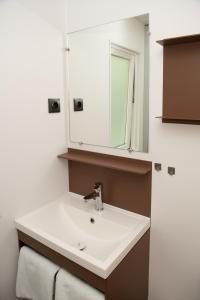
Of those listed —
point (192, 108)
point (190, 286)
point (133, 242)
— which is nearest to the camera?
point (192, 108)

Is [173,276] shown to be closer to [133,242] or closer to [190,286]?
[190,286]

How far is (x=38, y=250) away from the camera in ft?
4.78

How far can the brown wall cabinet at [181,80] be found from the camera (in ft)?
3.74

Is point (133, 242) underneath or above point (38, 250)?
above

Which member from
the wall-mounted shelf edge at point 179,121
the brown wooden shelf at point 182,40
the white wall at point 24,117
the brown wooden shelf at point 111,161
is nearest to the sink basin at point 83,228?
the white wall at point 24,117

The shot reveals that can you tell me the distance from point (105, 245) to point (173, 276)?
474mm

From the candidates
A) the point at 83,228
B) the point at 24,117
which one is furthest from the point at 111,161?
the point at 24,117

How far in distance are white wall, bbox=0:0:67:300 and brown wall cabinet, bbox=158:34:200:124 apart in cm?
77

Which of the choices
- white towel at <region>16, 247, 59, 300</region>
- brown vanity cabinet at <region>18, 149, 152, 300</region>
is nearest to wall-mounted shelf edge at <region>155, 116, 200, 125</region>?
brown vanity cabinet at <region>18, 149, 152, 300</region>

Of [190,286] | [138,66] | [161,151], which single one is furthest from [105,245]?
[138,66]

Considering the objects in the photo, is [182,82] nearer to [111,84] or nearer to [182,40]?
[182,40]

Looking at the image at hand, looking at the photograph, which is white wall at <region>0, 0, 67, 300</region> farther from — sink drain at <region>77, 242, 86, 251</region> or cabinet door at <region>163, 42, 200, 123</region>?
cabinet door at <region>163, 42, 200, 123</region>

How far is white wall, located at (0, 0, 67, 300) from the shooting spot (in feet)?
4.47

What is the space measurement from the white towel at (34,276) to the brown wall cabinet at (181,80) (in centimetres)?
109
